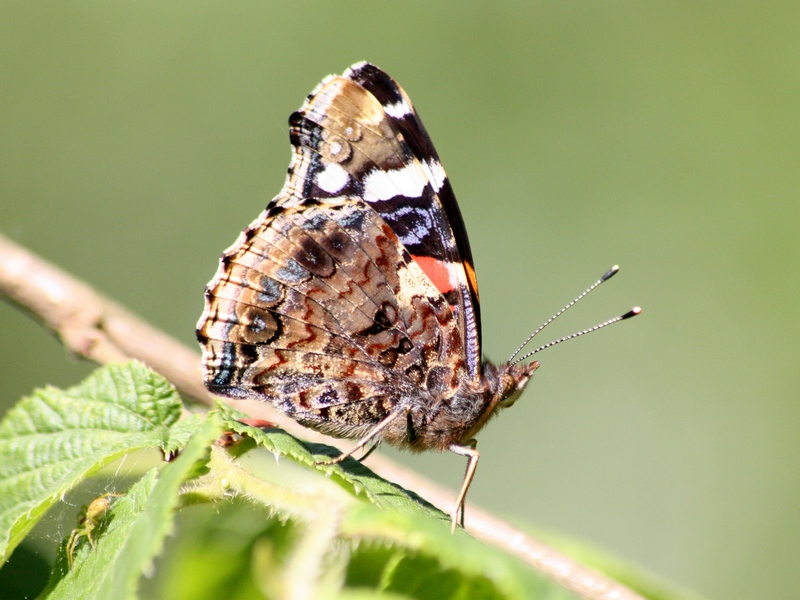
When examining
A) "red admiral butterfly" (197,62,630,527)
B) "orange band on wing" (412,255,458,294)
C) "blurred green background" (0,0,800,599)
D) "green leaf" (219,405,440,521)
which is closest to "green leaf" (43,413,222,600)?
"green leaf" (219,405,440,521)

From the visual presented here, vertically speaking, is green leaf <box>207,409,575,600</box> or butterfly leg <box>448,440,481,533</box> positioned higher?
butterfly leg <box>448,440,481,533</box>

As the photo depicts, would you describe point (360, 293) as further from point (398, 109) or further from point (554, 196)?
point (554, 196)

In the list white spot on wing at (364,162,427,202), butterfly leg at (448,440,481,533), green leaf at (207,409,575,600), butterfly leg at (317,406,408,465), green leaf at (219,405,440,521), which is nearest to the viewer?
green leaf at (207,409,575,600)

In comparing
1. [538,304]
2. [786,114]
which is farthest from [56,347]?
[786,114]

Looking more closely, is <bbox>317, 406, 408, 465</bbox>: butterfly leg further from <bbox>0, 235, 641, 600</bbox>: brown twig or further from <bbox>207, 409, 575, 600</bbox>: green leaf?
<bbox>207, 409, 575, 600</bbox>: green leaf

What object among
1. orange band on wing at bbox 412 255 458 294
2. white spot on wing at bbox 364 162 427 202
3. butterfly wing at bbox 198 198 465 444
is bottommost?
butterfly wing at bbox 198 198 465 444
